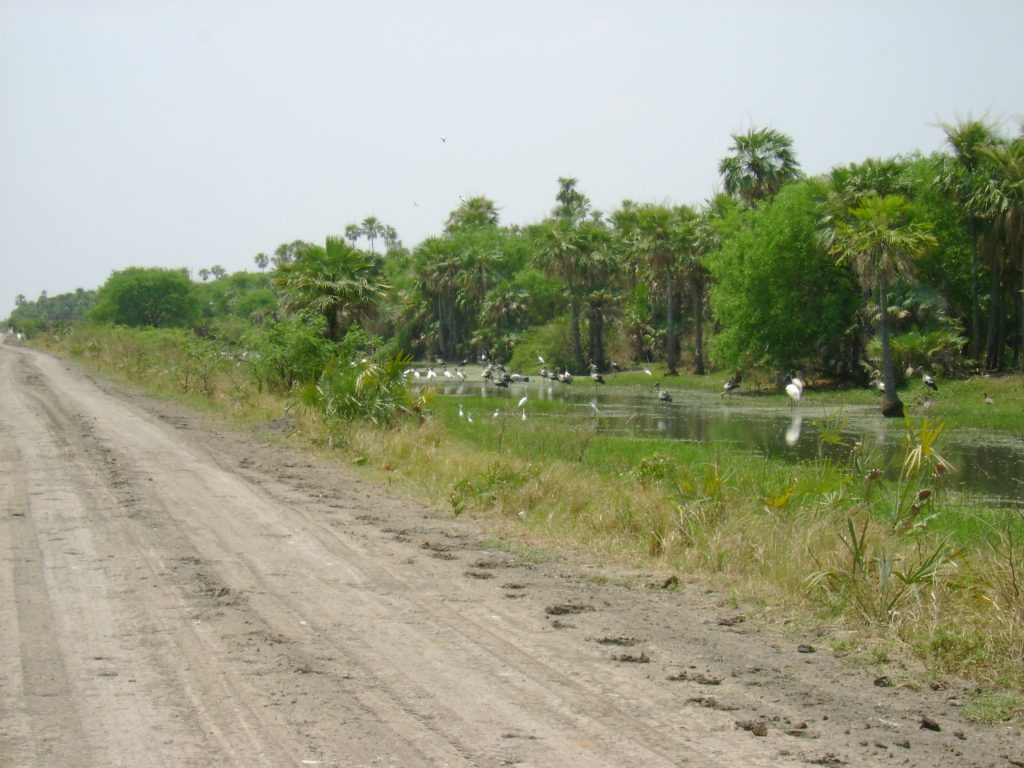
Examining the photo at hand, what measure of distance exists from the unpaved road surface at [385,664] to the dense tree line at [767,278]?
50.5ft

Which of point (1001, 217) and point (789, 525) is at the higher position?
point (1001, 217)

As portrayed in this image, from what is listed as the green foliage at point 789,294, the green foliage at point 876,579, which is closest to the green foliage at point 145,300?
the green foliage at point 789,294

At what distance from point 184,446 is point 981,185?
32065 millimetres

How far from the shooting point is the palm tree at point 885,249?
34.0 meters

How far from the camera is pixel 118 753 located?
4883 mm

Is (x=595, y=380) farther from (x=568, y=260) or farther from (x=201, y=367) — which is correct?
(x=201, y=367)

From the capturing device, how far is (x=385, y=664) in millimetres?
6281

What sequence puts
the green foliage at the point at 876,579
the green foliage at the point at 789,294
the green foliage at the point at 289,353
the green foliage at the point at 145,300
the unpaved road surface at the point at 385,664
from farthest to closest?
the green foliage at the point at 145,300 → the green foliage at the point at 789,294 → the green foliage at the point at 289,353 → the green foliage at the point at 876,579 → the unpaved road surface at the point at 385,664

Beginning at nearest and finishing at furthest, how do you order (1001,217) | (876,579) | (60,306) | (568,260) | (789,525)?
(876,579) < (789,525) < (1001,217) < (568,260) < (60,306)

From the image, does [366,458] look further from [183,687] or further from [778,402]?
[778,402]

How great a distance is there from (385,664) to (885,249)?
31255mm

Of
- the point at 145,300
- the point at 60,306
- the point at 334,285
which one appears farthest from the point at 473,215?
the point at 60,306

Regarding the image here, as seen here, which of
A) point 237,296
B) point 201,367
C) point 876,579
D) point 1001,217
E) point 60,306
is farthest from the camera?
point 60,306

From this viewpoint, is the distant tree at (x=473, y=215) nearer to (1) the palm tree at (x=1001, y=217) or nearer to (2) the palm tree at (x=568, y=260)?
(2) the palm tree at (x=568, y=260)
